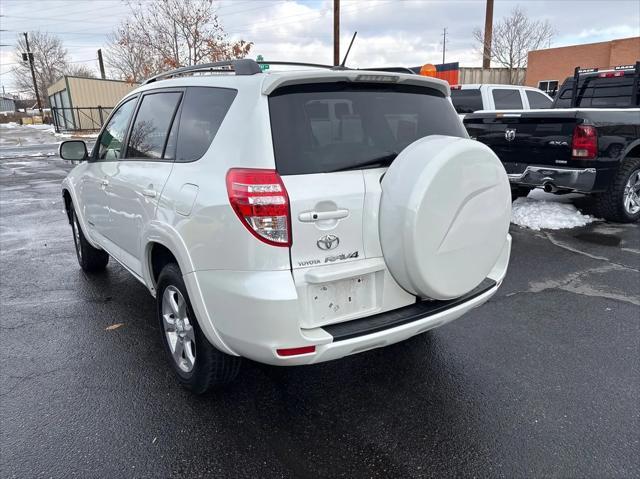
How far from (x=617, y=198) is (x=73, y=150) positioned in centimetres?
684

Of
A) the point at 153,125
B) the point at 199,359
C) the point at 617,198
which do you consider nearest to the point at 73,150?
the point at 153,125

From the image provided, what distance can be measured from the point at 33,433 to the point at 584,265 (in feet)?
17.4

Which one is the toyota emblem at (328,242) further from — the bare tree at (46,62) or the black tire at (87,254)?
the bare tree at (46,62)

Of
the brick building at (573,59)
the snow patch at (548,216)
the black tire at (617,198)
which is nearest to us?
the black tire at (617,198)

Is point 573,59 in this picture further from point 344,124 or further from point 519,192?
point 344,124

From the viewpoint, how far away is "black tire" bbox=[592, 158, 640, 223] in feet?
22.0

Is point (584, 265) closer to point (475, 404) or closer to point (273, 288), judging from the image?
point (475, 404)

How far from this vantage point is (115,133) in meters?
4.06

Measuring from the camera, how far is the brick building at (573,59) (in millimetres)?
27156

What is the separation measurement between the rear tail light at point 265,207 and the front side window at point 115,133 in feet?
6.57

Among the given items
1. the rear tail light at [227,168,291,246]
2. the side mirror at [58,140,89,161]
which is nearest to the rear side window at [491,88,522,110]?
the side mirror at [58,140,89,161]

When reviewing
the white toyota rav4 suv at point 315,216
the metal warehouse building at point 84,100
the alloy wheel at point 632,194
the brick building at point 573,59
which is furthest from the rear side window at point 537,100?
the metal warehouse building at point 84,100

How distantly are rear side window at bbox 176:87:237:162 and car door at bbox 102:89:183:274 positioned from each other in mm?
120

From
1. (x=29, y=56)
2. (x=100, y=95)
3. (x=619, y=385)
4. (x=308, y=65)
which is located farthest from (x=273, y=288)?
(x=29, y=56)
